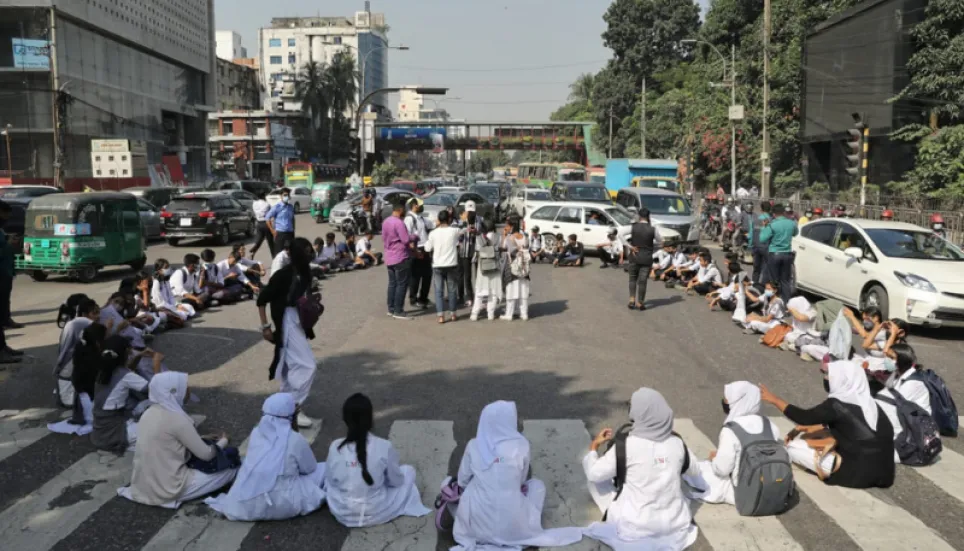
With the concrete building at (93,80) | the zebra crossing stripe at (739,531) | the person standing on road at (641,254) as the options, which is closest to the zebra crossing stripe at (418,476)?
the zebra crossing stripe at (739,531)

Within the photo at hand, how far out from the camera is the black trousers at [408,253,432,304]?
1324cm

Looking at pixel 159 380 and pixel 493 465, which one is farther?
pixel 159 380

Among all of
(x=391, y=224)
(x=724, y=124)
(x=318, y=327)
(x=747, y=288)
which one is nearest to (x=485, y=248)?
(x=391, y=224)

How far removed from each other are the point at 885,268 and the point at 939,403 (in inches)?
214

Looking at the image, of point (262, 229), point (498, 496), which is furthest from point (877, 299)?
point (262, 229)

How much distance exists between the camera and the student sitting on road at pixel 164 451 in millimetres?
5391

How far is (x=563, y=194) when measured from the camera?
27656mm

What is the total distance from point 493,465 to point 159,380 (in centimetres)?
248

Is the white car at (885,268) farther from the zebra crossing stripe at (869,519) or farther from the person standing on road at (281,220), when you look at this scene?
the person standing on road at (281,220)

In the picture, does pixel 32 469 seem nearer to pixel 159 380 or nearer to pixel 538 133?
pixel 159 380

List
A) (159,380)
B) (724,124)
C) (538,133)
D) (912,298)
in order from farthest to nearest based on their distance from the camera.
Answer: (538,133) → (724,124) → (912,298) → (159,380)

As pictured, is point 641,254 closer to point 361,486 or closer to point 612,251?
point 612,251

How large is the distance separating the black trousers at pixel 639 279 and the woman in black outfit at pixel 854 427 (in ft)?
24.1

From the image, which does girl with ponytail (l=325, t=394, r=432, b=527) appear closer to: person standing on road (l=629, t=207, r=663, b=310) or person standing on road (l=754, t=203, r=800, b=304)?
person standing on road (l=629, t=207, r=663, b=310)
